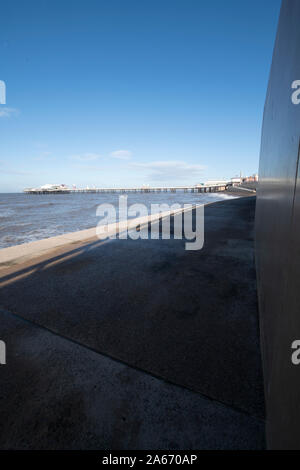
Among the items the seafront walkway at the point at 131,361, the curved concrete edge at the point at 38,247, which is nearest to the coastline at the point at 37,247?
the curved concrete edge at the point at 38,247

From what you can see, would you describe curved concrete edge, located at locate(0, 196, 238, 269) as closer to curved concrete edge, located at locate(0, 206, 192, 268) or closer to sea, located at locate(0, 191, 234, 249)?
curved concrete edge, located at locate(0, 206, 192, 268)

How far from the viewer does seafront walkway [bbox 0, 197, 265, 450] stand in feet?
4.91

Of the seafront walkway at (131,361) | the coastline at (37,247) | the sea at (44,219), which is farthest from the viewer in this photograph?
the sea at (44,219)

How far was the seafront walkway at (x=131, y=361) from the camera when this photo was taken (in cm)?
150

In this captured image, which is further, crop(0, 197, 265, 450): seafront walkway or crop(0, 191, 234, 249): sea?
crop(0, 191, 234, 249): sea

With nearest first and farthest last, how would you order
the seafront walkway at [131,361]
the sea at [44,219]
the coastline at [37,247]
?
1. the seafront walkway at [131,361]
2. the coastline at [37,247]
3. the sea at [44,219]

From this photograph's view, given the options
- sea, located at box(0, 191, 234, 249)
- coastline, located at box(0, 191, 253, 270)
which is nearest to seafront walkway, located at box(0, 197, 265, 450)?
coastline, located at box(0, 191, 253, 270)

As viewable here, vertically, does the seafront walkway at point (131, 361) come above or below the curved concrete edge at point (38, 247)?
below

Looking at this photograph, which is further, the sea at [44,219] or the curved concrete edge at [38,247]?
the sea at [44,219]

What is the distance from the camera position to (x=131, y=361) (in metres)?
2.12

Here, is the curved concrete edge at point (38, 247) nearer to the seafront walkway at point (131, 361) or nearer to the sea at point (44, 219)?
the seafront walkway at point (131, 361)

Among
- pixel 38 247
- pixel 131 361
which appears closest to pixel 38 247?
pixel 38 247

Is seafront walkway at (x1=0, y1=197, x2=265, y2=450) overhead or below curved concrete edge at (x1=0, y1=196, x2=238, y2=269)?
below

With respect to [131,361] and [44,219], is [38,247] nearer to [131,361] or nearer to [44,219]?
[131,361]
